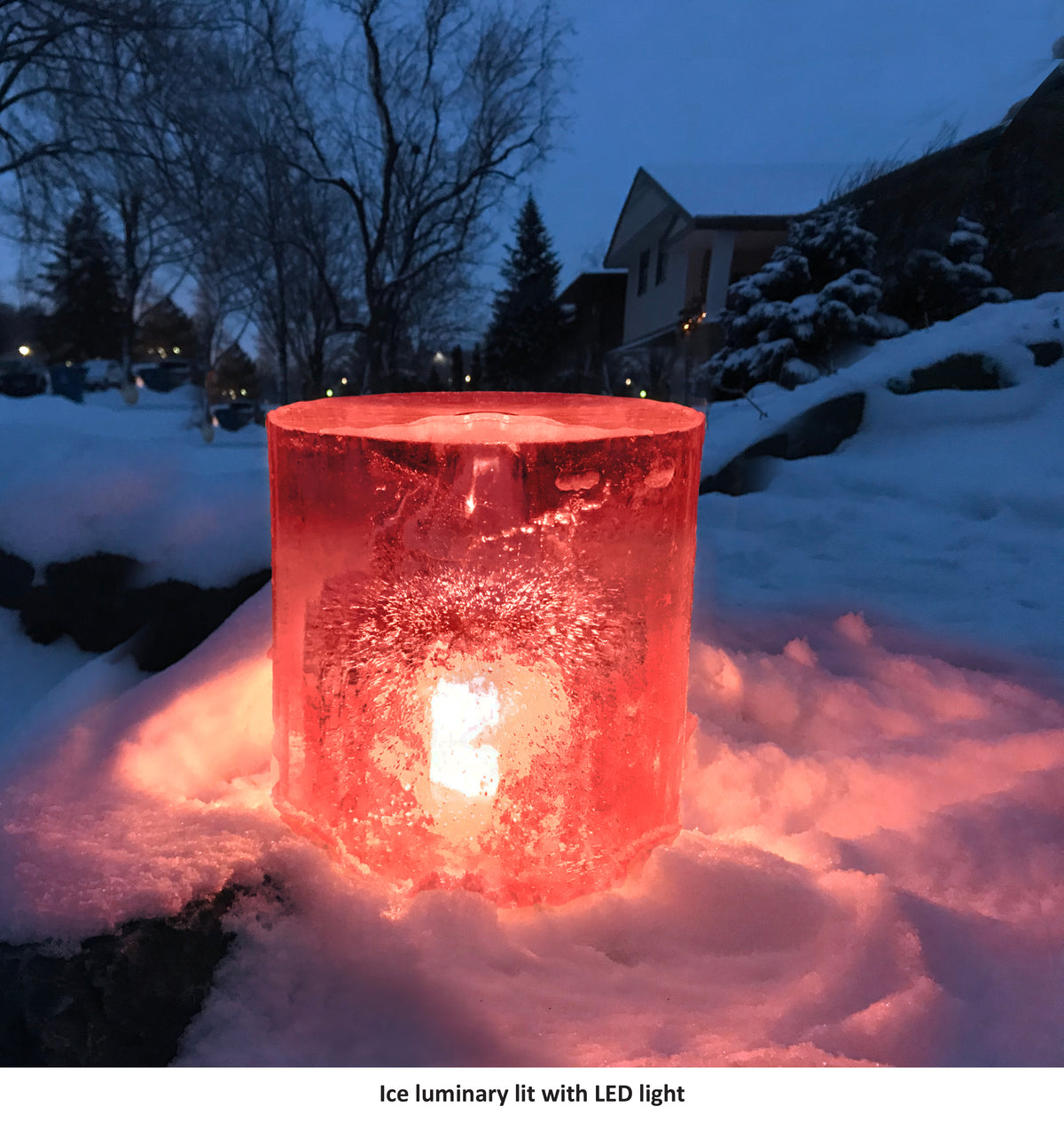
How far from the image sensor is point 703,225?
11.1m

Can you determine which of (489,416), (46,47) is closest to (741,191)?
(46,47)

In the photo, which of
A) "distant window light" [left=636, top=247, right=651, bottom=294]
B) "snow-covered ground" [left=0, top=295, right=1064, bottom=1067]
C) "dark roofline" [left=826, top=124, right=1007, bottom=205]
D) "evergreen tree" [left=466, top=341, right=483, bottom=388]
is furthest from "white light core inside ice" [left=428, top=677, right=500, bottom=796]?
"evergreen tree" [left=466, top=341, right=483, bottom=388]

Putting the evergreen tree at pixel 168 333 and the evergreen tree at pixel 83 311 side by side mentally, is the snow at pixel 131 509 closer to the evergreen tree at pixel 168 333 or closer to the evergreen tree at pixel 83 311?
the evergreen tree at pixel 83 311

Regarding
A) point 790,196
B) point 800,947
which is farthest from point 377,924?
point 790,196

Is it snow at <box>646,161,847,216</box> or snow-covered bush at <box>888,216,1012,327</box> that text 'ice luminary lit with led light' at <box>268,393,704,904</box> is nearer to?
snow-covered bush at <box>888,216,1012,327</box>

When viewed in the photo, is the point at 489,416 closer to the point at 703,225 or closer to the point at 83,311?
the point at 703,225

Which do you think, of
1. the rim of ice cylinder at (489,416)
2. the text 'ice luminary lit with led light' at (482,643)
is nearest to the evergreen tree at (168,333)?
the rim of ice cylinder at (489,416)

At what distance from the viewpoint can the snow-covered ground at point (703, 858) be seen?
0.94 meters

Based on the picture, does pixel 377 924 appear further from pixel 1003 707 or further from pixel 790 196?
pixel 790 196

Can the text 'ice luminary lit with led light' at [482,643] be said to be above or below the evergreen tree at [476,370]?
below

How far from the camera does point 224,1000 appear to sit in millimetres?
959

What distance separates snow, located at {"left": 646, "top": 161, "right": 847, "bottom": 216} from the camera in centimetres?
1047

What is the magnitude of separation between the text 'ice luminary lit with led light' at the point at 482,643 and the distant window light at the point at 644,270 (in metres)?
13.9
